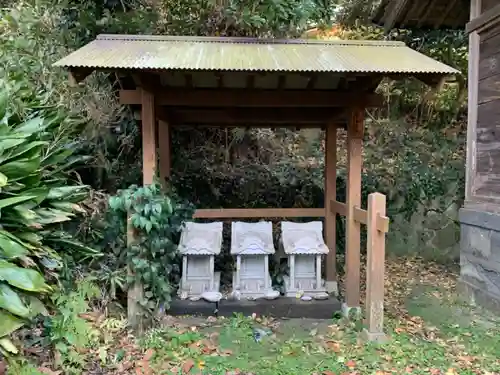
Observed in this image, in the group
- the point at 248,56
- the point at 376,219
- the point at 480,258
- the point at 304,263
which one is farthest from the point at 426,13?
the point at 304,263

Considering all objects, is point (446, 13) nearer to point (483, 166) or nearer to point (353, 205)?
point (483, 166)

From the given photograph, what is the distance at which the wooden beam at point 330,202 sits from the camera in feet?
15.7

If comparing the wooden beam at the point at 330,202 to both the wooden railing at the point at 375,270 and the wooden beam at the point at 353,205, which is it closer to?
the wooden beam at the point at 353,205

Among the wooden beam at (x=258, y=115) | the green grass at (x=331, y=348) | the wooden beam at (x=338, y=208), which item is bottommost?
the green grass at (x=331, y=348)

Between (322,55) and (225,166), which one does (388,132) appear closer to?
(225,166)

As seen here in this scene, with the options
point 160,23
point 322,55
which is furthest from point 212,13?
point 322,55

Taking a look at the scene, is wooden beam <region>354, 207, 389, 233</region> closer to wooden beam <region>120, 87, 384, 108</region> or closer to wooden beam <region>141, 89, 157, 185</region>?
wooden beam <region>120, 87, 384, 108</region>

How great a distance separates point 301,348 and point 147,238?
1510 millimetres

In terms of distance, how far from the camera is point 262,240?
431 cm

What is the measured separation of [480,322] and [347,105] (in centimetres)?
238

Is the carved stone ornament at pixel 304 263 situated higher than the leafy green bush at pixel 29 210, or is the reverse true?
the leafy green bush at pixel 29 210

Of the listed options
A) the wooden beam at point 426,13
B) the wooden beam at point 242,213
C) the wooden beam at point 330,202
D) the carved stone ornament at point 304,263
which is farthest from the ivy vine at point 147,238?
the wooden beam at point 426,13

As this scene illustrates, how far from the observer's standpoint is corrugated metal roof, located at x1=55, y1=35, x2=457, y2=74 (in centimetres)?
326

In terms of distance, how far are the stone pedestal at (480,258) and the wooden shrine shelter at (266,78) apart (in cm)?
139
